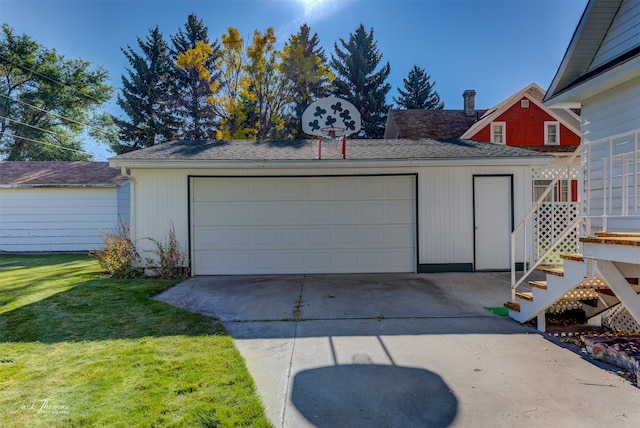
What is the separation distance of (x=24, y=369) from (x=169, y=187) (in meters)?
4.54

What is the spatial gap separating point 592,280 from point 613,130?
2958 mm

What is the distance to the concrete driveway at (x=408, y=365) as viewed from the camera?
2.18 metres

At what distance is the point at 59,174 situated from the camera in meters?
12.0

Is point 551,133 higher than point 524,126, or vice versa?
point 524,126

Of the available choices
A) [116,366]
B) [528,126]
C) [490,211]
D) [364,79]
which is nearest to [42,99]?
[364,79]

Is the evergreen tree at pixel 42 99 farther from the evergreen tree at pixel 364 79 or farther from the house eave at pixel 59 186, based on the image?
the evergreen tree at pixel 364 79

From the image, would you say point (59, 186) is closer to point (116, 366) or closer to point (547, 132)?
point (116, 366)

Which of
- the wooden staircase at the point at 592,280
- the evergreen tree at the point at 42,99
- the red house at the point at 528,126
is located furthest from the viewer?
the evergreen tree at the point at 42,99

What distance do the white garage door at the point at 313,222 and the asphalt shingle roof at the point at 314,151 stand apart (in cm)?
55

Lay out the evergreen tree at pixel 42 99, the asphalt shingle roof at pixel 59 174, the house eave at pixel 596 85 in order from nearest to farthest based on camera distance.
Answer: the house eave at pixel 596 85 → the asphalt shingle roof at pixel 59 174 → the evergreen tree at pixel 42 99

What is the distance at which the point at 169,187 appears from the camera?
682 centimetres

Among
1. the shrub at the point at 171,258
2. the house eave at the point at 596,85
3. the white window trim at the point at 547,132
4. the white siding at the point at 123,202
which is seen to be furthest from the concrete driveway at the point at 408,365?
the white window trim at the point at 547,132

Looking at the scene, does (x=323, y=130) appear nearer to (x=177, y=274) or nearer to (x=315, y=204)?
(x=315, y=204)

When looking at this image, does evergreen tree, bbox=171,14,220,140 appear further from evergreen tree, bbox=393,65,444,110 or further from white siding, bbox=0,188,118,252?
evergreen tree, bbox=393,65,444,110
